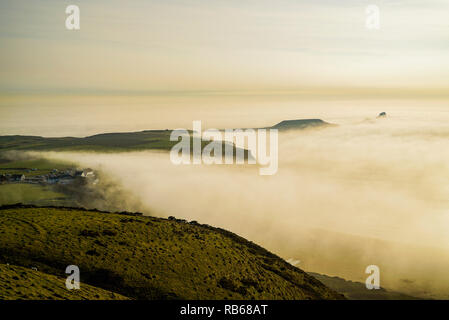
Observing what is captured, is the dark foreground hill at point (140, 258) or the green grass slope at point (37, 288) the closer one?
the green grass slope at point (37, 288)

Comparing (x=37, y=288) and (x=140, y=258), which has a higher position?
(x=37, y=288)

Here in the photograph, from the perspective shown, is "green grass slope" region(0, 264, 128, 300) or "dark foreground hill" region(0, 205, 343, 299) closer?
"green grass slope" region(0, 264, 128, 300)

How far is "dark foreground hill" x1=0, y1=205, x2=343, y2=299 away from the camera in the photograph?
7019cm

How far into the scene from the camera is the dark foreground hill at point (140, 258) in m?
70.2

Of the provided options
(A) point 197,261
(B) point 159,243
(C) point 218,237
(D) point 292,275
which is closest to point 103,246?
(B) point 159,243

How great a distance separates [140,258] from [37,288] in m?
27.9

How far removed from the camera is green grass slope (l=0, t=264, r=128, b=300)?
50.4 m

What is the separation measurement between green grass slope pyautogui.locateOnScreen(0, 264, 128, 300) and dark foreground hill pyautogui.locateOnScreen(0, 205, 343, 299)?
1.16 ft

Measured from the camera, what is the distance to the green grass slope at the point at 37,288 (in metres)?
50.4

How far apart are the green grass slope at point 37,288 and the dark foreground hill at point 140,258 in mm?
352

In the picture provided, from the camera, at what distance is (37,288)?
54.1m
